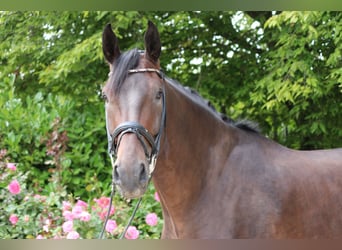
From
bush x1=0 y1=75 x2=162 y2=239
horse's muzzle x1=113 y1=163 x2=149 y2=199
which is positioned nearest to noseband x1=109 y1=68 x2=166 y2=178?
horse's muzzle x1=113 y1=163 x2=149 y2=199

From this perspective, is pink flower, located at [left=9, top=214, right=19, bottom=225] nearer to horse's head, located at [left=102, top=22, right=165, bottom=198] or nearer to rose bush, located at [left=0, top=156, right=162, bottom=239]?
rose bush, located at [left=0, top=156, right=162, bottom=239]

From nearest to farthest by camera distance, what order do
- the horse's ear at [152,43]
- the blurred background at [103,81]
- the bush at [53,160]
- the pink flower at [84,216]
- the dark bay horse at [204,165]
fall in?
the dark bay horse at [204,165] → the horse's ear at [152,43] → the pink flower at [84,216] → the bush at [53,160] → the blurred background at [103,81]

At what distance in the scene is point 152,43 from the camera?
214cm

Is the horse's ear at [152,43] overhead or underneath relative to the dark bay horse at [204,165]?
overhead

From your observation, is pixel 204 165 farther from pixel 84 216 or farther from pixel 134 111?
pixel 84 216

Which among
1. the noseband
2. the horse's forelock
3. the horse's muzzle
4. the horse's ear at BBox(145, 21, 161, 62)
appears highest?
the horse's ear at BBox(145, 21, 161, 62)

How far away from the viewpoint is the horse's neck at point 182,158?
217cm

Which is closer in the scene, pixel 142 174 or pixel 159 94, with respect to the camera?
pixel 142 174

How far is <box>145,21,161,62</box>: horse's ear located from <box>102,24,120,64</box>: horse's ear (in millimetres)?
143

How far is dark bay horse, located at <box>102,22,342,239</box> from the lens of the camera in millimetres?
1962

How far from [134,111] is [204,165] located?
527 millimetres

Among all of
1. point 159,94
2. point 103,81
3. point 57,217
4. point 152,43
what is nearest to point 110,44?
point 152,43

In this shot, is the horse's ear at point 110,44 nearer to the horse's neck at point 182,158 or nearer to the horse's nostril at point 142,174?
the horse's neck at point 182,158

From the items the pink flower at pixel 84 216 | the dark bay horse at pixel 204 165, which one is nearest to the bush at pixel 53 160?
the pink flower at pixel 84 216
